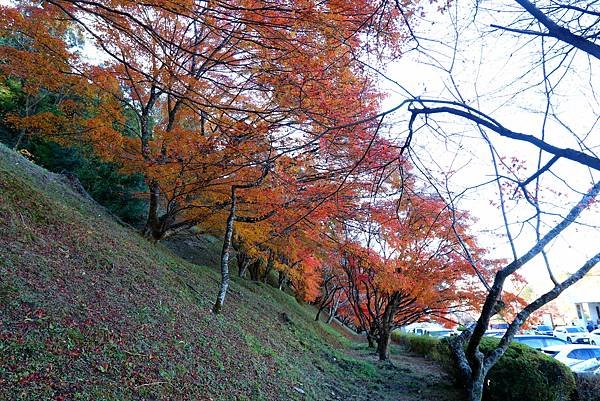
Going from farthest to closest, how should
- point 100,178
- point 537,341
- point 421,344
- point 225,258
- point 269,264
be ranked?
point 269,264
point 421,344
point 100,178
point 537,341
point 225,258

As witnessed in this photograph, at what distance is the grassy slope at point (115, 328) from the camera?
3.65m

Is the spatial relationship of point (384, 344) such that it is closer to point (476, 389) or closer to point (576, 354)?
point (576, 354)

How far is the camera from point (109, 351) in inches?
166

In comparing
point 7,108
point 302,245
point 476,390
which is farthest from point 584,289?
point 7,108

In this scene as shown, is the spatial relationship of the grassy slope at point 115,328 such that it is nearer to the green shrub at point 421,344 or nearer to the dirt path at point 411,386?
the dirt path at point 411,386

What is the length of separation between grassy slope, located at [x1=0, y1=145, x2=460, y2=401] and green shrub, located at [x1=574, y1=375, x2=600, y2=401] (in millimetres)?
3527

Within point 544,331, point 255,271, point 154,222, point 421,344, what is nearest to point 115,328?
point 154,222

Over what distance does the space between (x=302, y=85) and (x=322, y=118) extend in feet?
2.18

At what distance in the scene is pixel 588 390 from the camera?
7.05m

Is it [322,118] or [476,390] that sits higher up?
[322,118]

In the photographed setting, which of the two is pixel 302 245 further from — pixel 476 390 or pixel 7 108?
pixel 7 108

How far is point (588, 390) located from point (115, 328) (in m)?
8.29

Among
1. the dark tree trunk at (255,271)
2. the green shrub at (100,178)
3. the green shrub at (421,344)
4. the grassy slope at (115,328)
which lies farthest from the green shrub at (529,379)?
the green shrub at (100,178)

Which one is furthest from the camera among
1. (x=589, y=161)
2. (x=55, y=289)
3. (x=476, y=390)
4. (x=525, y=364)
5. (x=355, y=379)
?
(x=355, y=379)
